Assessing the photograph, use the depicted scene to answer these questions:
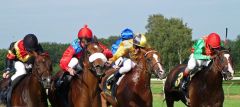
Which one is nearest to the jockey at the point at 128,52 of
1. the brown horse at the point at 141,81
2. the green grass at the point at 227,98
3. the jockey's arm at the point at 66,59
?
the brown horse at the point at 141,81

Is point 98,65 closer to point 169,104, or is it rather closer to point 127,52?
point 127,52

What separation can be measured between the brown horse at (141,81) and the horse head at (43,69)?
9.31ft

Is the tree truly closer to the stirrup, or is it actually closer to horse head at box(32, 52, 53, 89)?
the stirrup

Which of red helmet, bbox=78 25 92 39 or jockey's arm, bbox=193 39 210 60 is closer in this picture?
red helmet, bbox=78 25 92 39

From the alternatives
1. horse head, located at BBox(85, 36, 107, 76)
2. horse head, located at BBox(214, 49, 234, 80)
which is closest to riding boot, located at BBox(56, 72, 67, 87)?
horse head, located at BBox(85, 36, 107, 76)

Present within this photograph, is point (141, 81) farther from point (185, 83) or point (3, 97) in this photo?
point (3, 97)

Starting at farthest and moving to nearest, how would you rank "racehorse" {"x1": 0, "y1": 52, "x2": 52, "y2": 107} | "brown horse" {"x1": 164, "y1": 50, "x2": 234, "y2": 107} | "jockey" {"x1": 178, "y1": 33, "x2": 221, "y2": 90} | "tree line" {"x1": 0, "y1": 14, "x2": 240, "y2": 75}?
"tree line" {"x1": 0, "y1": 14, "x2": 240, "y2": 75}, "jockey" {"x1": 178, "y1": 33, "x2": 221, "y2": 90}, "brown horse" {"x1": 164, "y1": 50, "x2": 234, "y2": 107}, "racehorse" {"x1": 0, "y1": 52, "x2": 52, "y2": 107}

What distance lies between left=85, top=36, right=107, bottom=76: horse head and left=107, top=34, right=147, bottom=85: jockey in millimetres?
1578

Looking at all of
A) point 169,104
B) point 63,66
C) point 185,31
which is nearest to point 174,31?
point 185,31

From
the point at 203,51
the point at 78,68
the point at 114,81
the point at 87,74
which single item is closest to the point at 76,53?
the point at 78,68

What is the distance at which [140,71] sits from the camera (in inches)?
544

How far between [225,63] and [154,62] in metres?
2.09

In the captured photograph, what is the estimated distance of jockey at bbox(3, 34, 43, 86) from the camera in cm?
1188

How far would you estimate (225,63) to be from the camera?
1405 centimetres
